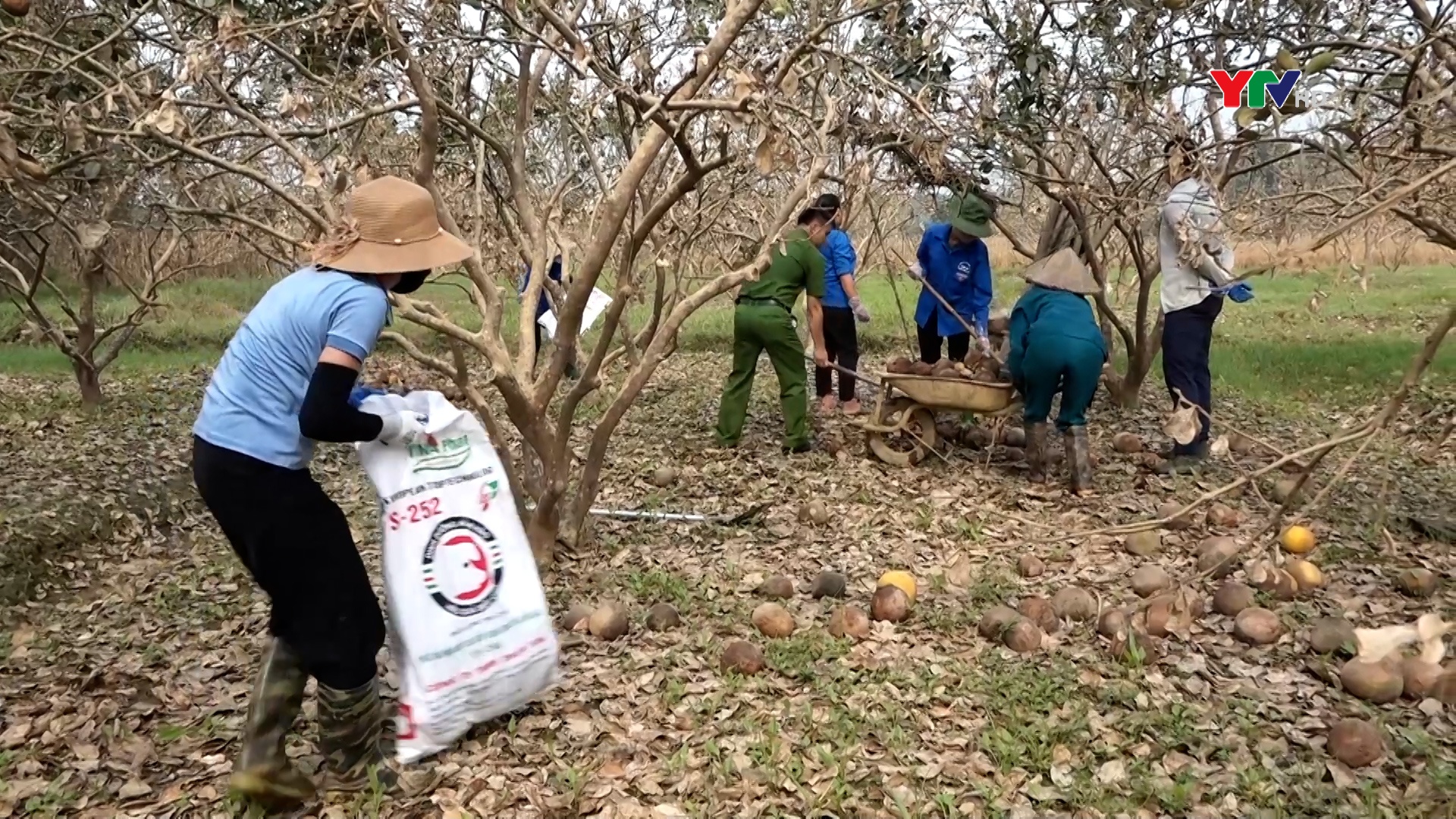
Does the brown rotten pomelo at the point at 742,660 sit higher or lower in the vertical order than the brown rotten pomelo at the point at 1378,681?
higher

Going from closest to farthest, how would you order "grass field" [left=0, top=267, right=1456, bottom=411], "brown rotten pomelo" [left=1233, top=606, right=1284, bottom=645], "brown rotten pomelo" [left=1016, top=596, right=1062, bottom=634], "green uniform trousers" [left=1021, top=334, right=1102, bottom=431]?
"brown rotten pomelo" [left=1233, top=606, right=1284, bottom=645] < "brown rotten pomelo" [left=1016, top=596, right=1062, bottom=634] < "green uniform trousers" [left=1021, top=334, right=1102, bottom=431] < "grass field" [left=0, top=267, right=1456, bottom=411]

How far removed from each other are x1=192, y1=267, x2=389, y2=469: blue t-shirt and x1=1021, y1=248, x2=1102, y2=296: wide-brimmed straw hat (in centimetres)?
407

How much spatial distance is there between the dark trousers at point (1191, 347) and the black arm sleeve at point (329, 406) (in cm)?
486

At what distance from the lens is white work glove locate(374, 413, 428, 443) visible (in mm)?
2943

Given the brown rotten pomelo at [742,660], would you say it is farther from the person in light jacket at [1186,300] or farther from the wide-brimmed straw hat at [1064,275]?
the person in light jacket at [1186,300]

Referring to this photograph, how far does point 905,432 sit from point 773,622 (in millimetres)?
2856

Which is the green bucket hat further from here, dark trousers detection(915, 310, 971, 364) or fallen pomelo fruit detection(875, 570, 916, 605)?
fallen pomelo fruit detection(875, 570, 916, 605)

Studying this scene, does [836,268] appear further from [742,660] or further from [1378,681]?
[1378,681]

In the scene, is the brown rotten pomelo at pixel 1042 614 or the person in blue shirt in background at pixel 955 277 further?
the person in blue shirt in background at pixel 955 277

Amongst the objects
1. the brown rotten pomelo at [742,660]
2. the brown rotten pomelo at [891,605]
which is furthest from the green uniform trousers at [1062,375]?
the brown rotten pomelo at [742,660]

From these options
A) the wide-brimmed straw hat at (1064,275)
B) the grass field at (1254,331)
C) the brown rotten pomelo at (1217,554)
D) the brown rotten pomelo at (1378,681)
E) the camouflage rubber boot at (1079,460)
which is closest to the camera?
the brown rotten pomelo at (1378,681)

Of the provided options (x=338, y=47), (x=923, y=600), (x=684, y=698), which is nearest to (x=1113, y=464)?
(x=923, y=600)

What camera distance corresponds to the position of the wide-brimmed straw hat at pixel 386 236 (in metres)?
2.87

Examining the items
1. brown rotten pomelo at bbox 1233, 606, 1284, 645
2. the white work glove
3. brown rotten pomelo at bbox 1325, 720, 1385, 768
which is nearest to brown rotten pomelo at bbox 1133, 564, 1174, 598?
brown rotten pomelo at bbox 1233, 606, 1284, 645
